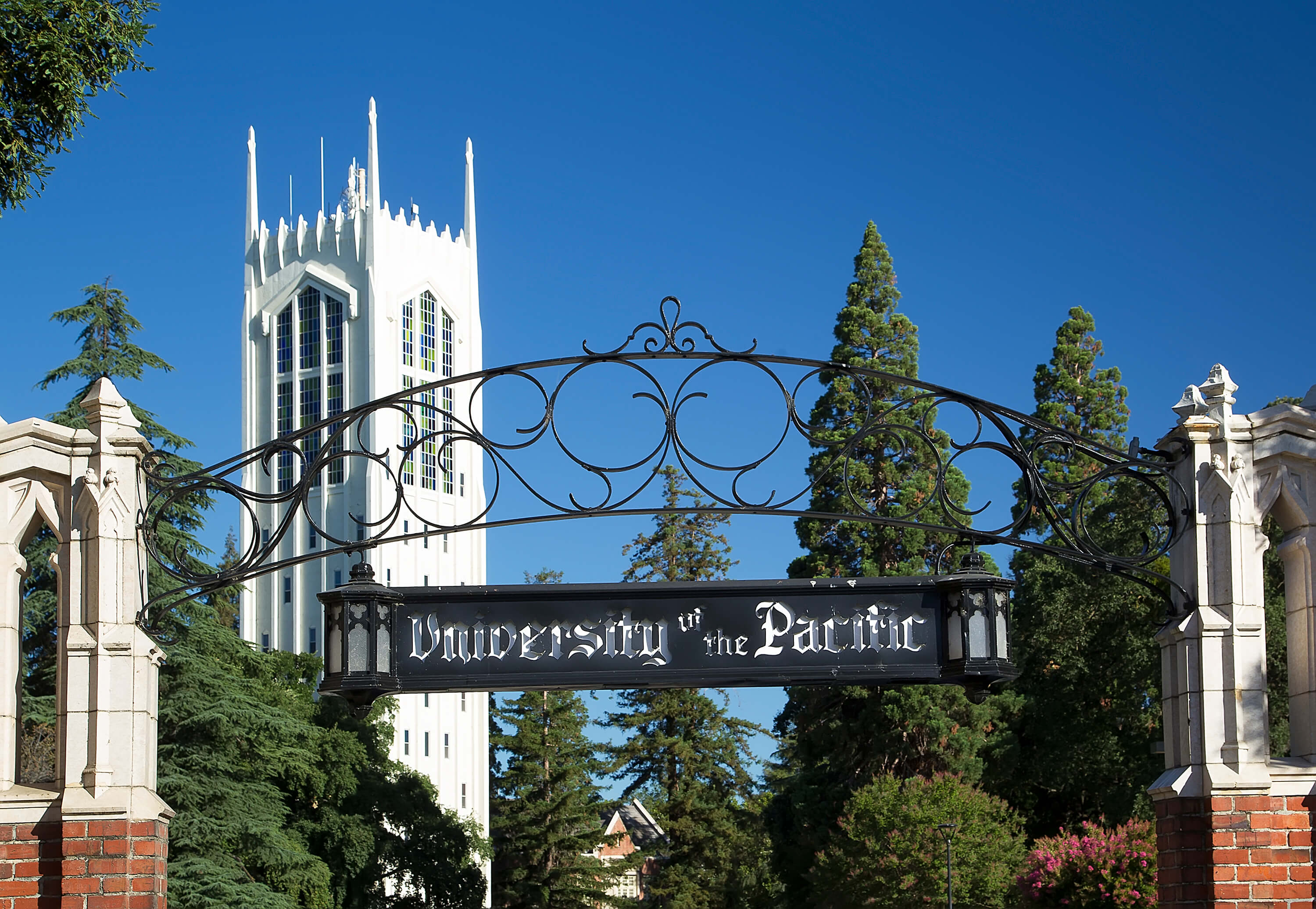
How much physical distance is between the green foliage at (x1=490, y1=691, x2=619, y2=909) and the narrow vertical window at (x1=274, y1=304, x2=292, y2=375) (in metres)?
28.5

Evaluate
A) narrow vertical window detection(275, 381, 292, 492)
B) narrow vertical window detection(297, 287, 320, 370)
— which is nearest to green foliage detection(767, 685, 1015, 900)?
narrow vertical window detection(297, 287, 320, 370)

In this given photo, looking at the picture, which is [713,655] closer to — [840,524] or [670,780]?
[840,524]

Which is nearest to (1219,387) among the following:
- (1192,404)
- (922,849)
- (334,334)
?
(1192,404)

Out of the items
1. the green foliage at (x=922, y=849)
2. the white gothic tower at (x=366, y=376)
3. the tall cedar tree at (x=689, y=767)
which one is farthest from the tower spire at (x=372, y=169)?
the green foliage at (x=922, y=849)

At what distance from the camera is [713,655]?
8781 millimetres

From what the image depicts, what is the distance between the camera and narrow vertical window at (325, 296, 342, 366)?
A: 77938 mm

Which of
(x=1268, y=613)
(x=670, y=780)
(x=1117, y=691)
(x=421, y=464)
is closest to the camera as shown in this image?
(x=1268, y=613)

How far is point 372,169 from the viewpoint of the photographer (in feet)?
260

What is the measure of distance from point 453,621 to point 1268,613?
26763mm

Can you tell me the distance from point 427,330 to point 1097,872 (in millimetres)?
58092

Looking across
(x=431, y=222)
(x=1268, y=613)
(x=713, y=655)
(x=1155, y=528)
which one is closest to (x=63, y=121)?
(x=713, y=655)

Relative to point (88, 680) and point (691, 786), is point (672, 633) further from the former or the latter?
point (691, 786)

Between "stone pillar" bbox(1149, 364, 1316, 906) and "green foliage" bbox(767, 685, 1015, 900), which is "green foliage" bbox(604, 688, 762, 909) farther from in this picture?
"stone pillar" bbox(1149, 364, 1316, 906)

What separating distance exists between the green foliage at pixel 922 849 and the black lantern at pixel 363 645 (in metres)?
25.7
